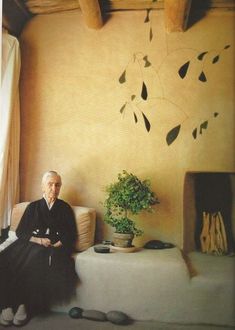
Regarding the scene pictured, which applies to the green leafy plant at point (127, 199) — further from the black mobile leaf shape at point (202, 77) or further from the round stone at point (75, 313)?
the black mobile leaf shape at point (202, 77)

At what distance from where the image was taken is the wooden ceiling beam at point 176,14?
1681 mm

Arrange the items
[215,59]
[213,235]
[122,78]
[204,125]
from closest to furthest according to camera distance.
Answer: [215,59]
[204,125]
[213,235]
[122,78]

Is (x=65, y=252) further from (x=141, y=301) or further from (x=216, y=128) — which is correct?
(x=216, y=128)

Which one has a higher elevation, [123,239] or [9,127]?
[9,127]

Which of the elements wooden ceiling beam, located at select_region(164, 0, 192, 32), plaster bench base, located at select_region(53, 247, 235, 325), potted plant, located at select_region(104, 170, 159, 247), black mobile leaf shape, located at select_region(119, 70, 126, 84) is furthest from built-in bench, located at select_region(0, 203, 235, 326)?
wooden ceiling beam, located at select_region(164, 0, 192, 32)

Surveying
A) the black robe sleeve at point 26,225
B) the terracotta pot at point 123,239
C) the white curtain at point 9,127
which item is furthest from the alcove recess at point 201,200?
the white curtain at point 9,127

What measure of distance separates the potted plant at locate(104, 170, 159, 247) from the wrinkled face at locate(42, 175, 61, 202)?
0.28 metres

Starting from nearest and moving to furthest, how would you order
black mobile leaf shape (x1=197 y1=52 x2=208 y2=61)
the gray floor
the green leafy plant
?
1. the gray floor
2. black mobile leaf shape (x1=197 y1=52 x2=208 y2=61)
3. the green leafy plant

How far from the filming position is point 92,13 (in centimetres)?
185

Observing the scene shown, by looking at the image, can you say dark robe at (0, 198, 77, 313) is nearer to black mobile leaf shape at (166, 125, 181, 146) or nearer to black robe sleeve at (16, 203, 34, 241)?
black robe sleeve at (16, 203, 34, 241)

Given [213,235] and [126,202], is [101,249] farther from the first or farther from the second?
[213,235]

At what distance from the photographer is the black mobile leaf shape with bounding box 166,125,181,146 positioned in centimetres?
195

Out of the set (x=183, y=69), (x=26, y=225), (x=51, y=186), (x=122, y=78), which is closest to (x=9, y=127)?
(x=51, y=186)

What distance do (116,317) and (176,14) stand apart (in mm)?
1505
